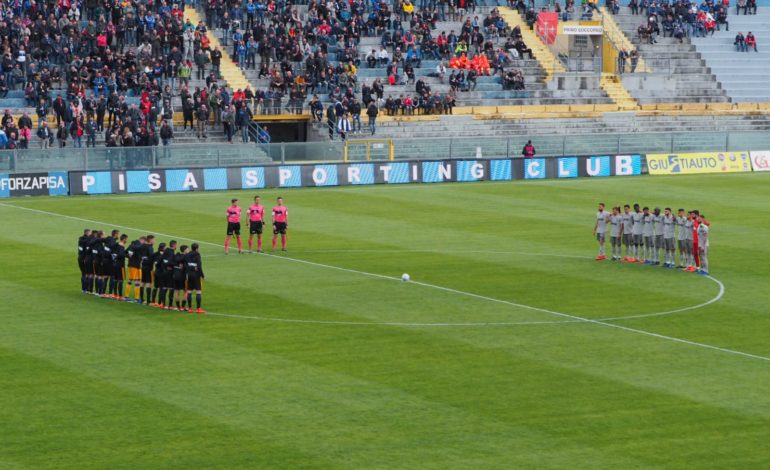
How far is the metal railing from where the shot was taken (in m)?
54.2

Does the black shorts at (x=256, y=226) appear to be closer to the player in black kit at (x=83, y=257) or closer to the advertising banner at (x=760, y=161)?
the player in black kit at (x=83, y=257)

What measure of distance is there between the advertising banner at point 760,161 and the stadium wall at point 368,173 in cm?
4

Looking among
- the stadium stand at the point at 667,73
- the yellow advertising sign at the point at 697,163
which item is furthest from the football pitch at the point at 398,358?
the stadium stand at the point at 667,73

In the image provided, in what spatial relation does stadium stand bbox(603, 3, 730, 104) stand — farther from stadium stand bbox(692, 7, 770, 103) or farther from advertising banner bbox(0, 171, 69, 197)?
advertising banner bbox(0, 171, 69, 197)

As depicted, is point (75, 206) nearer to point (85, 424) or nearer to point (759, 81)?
point (85, 424)

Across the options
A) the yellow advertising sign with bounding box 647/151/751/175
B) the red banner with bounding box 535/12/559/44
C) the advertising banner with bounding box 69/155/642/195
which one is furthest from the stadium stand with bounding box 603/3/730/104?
the advertising banner with bounding box 69/155/642/195

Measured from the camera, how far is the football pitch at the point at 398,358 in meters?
19.2

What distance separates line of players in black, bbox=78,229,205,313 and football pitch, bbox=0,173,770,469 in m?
0.50

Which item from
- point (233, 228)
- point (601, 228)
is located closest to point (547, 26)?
point (601, 228)

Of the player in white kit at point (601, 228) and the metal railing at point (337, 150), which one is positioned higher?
the metal railing at point (337, 150)

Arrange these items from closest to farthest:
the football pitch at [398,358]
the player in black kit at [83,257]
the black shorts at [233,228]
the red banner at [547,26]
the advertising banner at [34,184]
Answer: the football pitch at [398,358]
the player in black kit at [83,257]
the black shorts at [233,228]
the advertising banner at [34,184]
the red banner at [547,26]

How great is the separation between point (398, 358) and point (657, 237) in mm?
12997

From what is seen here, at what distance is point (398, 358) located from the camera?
24.7 metres

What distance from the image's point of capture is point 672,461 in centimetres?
1838
